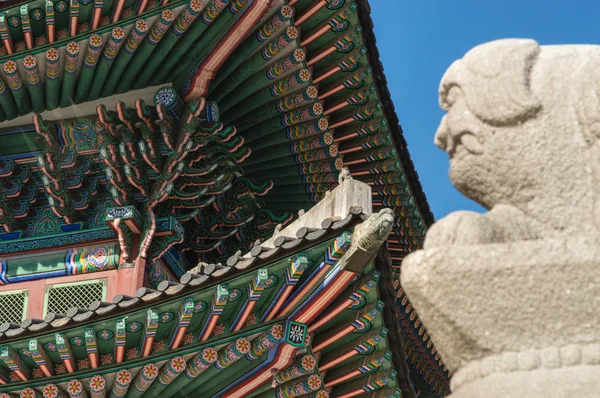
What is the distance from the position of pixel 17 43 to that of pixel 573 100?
7.57 meters

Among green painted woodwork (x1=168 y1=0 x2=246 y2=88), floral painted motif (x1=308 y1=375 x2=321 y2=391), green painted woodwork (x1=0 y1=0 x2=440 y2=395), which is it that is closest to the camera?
floral painted motif (x1=308 y1=375 x2=321 y2=391)

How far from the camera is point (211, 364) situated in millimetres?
8570

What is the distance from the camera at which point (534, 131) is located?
8.64 ft

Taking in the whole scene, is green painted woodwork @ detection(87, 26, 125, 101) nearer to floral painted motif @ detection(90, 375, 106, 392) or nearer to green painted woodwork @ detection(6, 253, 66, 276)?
green painted woodwork @ detection(6, 253, 66, 276)

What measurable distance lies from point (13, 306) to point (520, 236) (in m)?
8.43

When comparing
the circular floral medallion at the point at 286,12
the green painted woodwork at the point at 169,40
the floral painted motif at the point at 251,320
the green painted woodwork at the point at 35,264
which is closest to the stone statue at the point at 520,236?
the floral painted motif at the point at 251,320

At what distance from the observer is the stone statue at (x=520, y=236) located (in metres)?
2.50

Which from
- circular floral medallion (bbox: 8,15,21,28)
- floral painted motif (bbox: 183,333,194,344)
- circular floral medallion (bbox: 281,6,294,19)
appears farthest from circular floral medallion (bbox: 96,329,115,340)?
circular floral medallion (bbox: 281,6,294,19)

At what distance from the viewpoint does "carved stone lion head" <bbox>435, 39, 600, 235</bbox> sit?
8.55 feet

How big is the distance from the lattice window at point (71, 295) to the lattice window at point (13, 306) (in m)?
0.27

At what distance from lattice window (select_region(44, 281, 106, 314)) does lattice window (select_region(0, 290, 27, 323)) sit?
0.90ft

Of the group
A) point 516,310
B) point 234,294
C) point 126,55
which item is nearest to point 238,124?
point 126,55

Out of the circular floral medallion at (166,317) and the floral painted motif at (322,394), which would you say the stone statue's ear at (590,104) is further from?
the floral painted motif at (322,394)

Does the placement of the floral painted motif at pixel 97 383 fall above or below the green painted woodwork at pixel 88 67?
below
